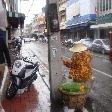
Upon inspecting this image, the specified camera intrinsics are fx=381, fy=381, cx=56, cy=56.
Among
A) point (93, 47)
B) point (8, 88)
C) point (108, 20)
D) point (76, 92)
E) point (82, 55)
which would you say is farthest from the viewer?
point (108, 20)

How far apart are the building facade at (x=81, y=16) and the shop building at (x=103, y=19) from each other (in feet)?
5.15

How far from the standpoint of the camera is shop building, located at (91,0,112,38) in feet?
143

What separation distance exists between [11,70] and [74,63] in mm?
2323

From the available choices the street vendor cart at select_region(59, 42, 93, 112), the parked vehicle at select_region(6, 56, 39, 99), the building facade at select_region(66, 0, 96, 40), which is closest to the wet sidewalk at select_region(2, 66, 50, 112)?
the parked vehicle at select_region(6, 56, 39, 99)

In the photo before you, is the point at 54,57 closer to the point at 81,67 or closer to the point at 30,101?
the point at 81,67

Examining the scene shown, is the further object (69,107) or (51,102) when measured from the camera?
(51,102)

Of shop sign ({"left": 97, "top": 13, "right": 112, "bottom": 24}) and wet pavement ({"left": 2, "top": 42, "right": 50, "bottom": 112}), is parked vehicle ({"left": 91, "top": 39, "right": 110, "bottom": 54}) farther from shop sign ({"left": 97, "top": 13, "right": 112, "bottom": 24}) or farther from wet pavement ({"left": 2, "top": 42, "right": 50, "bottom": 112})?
wet pavement ({"left": 2, "top": 42, "right": 50, "bottom": 112})

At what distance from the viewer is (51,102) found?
1069 centimetres

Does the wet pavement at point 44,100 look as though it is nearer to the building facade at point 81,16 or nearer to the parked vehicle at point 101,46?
the parked vehicle at point 101,46

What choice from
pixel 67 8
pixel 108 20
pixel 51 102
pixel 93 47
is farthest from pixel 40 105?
pixel 67 8

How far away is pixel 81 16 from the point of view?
5753 centimetres

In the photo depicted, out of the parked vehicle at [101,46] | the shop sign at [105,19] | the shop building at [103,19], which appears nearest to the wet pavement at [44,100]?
the parked vehicle at [101,46]

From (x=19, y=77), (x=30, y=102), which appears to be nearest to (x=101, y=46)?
(x=19, y=77)

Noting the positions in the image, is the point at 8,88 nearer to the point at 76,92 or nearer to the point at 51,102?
the point at 51,102
